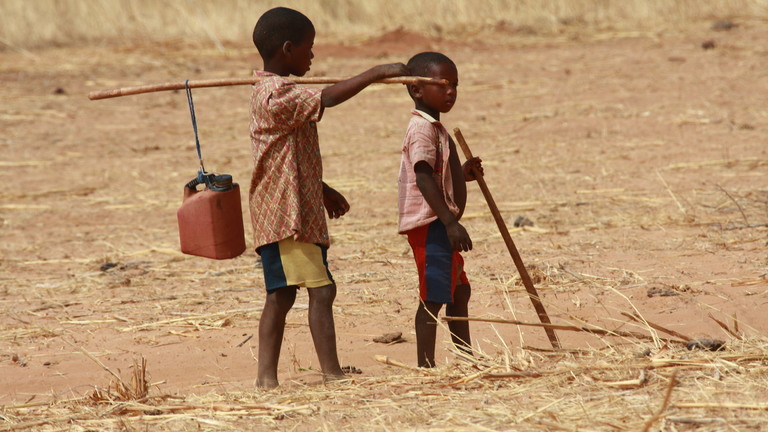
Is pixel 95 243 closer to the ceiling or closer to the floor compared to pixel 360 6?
closer to the floor

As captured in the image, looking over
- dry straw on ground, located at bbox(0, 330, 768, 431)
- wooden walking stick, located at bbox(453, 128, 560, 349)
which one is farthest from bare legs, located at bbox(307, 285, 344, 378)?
wooden walking stick, located at bbox(453, 128, 560, 349)

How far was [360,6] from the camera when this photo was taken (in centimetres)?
1783

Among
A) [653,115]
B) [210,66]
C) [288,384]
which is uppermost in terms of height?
[210,66]

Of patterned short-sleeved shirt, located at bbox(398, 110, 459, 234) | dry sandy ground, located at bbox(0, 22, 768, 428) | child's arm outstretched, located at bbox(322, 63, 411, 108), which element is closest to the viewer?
child's arm outstretched, located at bbox(322, 63, 411, 108)

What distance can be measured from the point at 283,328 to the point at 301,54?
Result: 1.10m

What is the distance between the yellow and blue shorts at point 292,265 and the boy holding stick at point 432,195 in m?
0.38

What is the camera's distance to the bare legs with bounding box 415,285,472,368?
406 centimetres

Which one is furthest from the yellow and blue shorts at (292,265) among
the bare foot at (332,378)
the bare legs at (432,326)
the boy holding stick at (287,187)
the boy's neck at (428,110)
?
the boy's neck at (428,110)

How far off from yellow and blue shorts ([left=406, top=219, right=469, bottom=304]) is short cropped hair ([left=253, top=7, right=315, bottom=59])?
930 mm

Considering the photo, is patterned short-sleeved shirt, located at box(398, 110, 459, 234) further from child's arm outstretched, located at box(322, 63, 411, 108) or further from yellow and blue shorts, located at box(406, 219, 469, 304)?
child's arm outstretched, located at box(322, 63, 411, 108)

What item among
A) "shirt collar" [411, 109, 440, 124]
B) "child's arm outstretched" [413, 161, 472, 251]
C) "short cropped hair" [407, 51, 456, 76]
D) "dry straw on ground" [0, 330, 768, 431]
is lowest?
"dry straw on ground" [0, 330, 768, 431]

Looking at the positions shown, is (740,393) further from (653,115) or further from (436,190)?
(653,115)

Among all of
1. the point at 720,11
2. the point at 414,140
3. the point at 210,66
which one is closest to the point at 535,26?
the point at 720,11

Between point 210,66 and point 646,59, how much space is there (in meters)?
6.31
